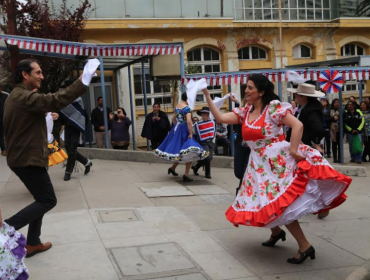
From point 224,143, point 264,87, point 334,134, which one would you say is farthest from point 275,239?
→ point 334,134

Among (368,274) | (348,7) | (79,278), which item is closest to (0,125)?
(79,278)

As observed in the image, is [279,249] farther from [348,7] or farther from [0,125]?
[348,7]

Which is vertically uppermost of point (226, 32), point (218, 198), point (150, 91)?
point (226, 32)

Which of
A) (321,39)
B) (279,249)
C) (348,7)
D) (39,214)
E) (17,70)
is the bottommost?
(279,249)

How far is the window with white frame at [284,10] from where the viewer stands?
70.5ft

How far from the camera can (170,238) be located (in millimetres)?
5094

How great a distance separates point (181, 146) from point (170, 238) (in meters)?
3.40

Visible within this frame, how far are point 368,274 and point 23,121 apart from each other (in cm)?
322

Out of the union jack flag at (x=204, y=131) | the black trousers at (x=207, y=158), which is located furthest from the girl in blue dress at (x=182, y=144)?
the black trousers at (x=207, y=158)

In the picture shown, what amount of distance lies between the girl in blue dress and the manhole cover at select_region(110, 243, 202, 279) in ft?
11.4

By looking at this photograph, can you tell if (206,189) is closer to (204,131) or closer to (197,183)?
(197,183)

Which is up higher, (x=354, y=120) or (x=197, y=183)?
(x=354, y=120)

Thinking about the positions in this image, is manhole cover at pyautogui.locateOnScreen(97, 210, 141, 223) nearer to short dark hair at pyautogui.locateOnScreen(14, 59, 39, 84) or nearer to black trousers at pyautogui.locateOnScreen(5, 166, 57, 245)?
black trousers at pyautogui.locateOnScreen(5, 166, 57, 245)

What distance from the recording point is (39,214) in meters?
4.34
